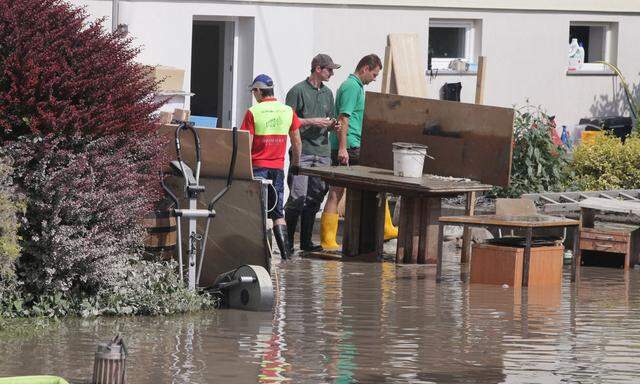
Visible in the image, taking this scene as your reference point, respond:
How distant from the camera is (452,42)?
2142 cm

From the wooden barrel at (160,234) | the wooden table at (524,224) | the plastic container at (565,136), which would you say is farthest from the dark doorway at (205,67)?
the wooden barrel at (160,234)

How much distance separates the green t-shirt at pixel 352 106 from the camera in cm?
1658

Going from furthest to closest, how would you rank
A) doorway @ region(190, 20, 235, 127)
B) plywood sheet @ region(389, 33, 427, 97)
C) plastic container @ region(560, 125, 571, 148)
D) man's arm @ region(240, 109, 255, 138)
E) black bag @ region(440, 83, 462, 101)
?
plastic container @ region(560, 125, 571, 148) → black bag @ region(440, 83, 462, 101) → doorway @ region(190, 20, 235, 127) → plywood sheet @ region(389, 33, 427, 97) → man's arm @ region(240, 109, 255, 138)

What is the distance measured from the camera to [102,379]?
8195mm

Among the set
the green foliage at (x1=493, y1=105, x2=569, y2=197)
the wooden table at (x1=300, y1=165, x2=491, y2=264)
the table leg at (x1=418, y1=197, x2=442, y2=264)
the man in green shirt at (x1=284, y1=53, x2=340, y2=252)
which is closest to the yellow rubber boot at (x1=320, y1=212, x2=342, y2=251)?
the man in green shirt at (x1=284, y1=53, x2=340, y2=252)

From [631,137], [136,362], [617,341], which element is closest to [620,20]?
[631,137]

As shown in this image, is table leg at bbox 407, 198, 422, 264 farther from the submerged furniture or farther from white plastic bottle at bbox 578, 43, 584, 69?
white plastic bottle at bbox 578, 43, 584, 69

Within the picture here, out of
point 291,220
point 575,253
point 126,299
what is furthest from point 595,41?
point 126,299

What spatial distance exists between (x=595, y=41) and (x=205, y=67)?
6.12 meters

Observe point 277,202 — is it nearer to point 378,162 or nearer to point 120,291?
point 378,162

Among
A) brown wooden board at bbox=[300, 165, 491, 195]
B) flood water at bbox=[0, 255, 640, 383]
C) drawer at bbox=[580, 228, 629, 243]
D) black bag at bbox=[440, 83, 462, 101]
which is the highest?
black bag at bbox=[440, 83, 462, 101]

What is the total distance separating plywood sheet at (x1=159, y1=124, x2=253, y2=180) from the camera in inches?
483

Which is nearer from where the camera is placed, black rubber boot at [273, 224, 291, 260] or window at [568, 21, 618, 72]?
black rubber boot at [273, 224, 291, 260]

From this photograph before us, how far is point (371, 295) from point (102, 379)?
521cm
